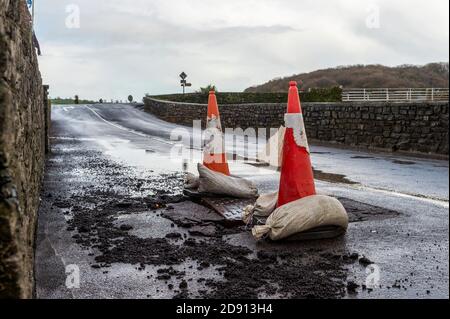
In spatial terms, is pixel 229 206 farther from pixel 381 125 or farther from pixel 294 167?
pixel 381 125

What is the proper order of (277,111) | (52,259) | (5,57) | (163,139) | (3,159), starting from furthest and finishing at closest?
(277,111) < (163,139) < (52,259) < (5,57) < (3,159)

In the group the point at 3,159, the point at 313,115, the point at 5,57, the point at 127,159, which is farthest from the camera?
the point at 313,115

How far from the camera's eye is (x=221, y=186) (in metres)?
7.11

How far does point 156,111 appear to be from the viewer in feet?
117

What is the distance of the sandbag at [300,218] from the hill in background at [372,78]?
43.6 m

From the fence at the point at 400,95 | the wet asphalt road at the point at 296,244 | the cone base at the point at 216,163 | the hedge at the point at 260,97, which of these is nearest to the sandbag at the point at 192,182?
the wet asphalt road at the point at 296,244

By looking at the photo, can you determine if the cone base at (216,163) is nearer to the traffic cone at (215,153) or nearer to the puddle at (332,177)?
the traffic cone at (215,153)

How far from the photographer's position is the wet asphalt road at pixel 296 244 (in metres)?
3.79

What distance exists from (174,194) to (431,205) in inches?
142

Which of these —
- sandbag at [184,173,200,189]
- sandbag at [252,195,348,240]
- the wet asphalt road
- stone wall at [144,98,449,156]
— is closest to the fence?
stone wall at [144,98,449,156]

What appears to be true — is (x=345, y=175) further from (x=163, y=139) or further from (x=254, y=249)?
(x=163, y=139)

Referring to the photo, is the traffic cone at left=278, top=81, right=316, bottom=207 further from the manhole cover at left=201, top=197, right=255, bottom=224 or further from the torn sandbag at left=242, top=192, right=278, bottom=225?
the manhole cover at left=201, top=197, right=255, bottom=224

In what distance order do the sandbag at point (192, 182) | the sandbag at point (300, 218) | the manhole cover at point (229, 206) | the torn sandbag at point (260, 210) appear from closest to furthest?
the sandbag at point (300, 218)
the torn sandbag at point (260, 210)
the manhole cover at point (229, 206)
the sandbag at point (192, 182)
